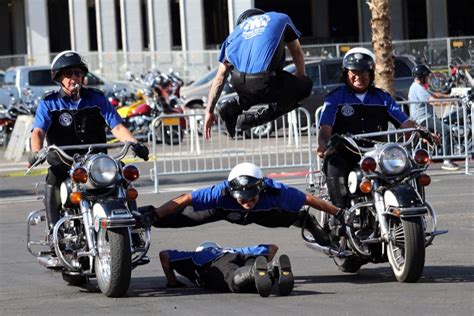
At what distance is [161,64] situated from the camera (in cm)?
4238

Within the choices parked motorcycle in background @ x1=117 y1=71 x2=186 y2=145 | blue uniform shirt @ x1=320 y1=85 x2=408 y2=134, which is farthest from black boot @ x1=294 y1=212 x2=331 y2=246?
parked motorcycle in background @ x1=117 y1=71 x2=186 y2=145

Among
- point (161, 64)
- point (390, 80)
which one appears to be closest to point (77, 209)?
point (390, 80)

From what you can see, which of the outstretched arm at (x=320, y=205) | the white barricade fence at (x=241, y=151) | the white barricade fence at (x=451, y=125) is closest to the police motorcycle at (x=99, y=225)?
the outstretched arm at (x=320, y=205)

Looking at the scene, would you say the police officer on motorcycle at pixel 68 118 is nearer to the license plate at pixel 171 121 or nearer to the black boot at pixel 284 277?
the black boot at pixel 284 277

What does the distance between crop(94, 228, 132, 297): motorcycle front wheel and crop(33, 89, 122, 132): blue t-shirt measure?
135cm

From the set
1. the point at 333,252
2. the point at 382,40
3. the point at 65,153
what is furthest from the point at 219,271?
the point at 382,40

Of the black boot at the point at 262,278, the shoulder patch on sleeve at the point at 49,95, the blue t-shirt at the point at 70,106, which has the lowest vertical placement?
the black boot at the point at 262,278

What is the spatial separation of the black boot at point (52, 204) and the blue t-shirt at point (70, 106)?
51cm

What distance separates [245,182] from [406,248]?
135 cm

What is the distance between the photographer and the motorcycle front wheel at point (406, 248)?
9008 mm

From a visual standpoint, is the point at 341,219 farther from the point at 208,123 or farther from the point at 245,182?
the point at 208,123

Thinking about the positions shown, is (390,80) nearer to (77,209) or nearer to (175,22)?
(77,209)

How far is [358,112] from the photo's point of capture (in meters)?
10.2

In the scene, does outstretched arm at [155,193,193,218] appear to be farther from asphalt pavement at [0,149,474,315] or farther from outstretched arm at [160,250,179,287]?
asphalt pavement at [0,149,474,315]
